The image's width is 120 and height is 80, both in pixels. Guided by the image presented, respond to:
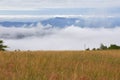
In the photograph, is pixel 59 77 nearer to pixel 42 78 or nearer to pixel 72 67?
pixel 42 78

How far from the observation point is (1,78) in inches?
342

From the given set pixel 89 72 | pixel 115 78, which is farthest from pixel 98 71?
pixel 115 78

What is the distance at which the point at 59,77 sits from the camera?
29.5 feet

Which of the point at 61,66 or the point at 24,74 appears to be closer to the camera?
the point at 24,74

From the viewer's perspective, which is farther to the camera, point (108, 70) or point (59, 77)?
Answer: point (108, 70)

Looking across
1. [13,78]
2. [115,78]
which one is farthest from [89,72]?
[13,78]

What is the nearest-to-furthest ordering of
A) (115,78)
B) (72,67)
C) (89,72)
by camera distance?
(115,78)
(89,72)
(72,67)

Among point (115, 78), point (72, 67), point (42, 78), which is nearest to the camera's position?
point (42, 78)

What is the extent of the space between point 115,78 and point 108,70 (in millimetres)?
1564

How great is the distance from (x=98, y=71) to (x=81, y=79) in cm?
237

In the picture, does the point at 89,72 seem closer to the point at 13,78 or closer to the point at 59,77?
the point at 59,77

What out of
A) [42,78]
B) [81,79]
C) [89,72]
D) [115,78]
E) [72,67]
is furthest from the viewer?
[72,67]

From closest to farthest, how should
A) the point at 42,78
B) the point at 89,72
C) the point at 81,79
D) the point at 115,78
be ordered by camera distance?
the point at 81,79 → the point at 42,78 → the point at 115,78 → the point at 89,72

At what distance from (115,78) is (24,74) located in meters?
2.20
